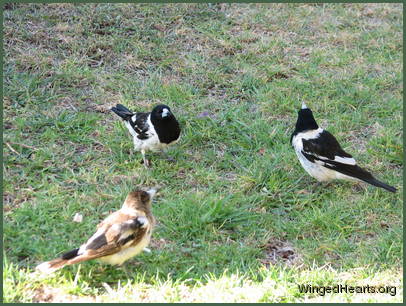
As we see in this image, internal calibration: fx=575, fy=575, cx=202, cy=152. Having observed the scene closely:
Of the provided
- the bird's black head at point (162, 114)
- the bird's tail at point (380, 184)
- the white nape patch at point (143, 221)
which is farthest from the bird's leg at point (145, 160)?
the bird's tail at point (380, 184)

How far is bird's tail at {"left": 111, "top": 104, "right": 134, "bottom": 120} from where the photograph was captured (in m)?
6.46

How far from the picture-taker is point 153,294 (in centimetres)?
423

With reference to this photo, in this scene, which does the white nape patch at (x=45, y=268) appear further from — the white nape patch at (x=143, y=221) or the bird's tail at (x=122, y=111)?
the bird's tail at (x=122, y=111)

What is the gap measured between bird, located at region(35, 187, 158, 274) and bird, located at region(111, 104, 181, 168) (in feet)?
4.96

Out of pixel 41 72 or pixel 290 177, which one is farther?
pixel 41 72

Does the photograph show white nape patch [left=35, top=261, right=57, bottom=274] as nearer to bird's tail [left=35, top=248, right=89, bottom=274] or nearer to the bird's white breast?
bird's tail [left=35, top=248, right=89, bottom=274]

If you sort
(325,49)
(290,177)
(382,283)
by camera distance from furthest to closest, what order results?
1. (325,49)
2. (290,177)
3. (382,283)

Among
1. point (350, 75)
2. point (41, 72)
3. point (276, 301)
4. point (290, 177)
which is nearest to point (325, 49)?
point (350, 75)

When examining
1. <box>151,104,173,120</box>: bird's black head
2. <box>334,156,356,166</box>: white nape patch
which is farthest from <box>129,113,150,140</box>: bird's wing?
<box>334,156,356,166</box>: white nape patch

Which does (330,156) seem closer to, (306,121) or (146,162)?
(306,121)

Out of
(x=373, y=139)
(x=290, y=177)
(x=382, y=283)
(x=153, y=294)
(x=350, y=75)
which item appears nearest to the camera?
(x=153, y=294)

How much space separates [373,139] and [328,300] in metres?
2.81

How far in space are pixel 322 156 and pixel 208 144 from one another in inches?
54.0

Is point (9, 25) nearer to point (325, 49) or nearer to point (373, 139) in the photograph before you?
point (325, 49)
